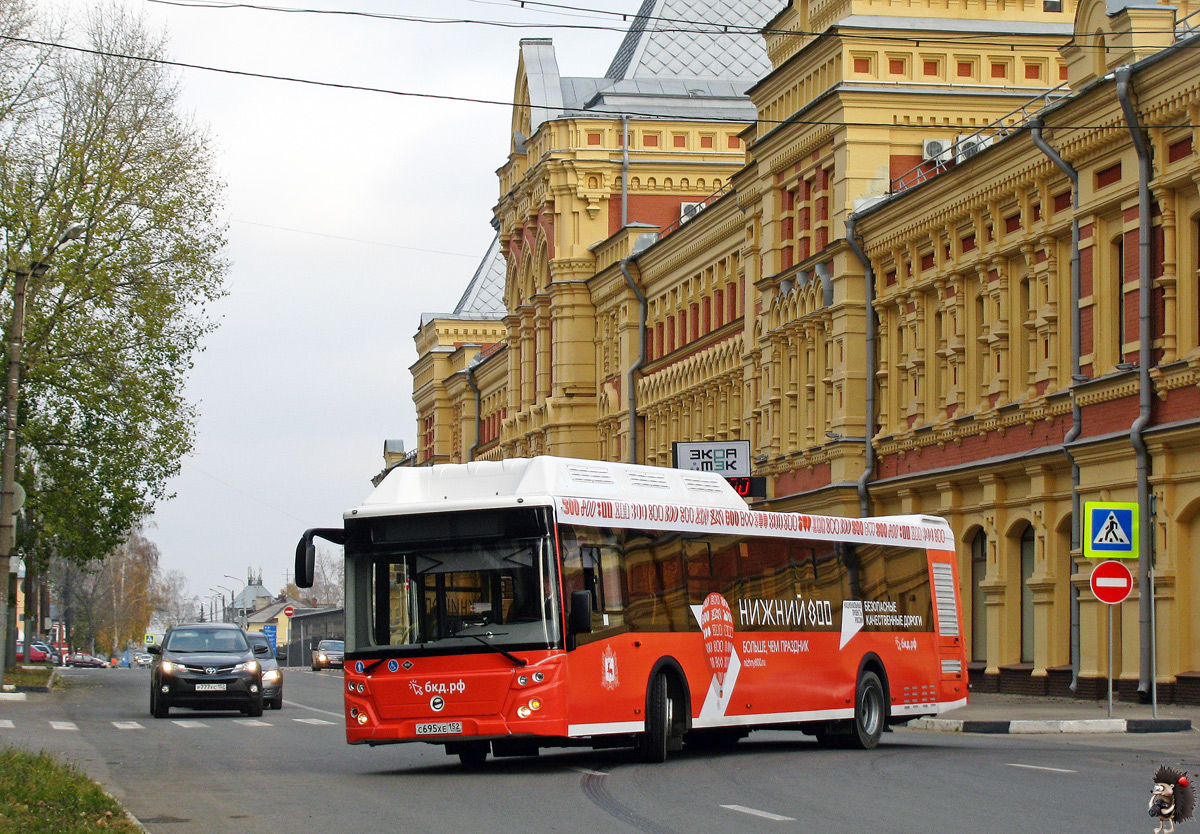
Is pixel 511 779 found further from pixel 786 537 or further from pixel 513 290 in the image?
pixel 513 290

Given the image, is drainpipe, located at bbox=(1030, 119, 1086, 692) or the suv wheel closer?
the suv wheel

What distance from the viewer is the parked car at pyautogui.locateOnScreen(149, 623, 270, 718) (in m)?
29.3

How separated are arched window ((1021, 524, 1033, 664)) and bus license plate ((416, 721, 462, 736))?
17.7 metres

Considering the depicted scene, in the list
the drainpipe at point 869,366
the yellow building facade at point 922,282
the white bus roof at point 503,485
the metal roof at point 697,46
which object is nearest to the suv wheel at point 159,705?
the white bus roof at point 503,485

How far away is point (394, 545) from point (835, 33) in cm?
2386

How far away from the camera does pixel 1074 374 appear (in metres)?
30.0

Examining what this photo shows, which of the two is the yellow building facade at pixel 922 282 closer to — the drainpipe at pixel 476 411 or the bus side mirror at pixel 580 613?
the bus side mirror at pixel 580 613

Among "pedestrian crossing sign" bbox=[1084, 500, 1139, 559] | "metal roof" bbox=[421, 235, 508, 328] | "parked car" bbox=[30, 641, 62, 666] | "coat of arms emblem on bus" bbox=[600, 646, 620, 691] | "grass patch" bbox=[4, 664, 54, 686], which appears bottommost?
"parked car" bbox=[30, 641, 62, 666]

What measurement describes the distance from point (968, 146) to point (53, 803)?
26.7m

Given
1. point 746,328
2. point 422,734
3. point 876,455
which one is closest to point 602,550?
point 422,734

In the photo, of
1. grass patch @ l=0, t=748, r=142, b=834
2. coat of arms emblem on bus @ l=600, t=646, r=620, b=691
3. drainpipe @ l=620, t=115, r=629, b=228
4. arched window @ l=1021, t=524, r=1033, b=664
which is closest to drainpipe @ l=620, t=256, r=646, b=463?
Result: drainpipe @ l=620, t=115, r=629, b=228

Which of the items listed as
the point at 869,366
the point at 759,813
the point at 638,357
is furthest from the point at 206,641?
the point at 638,357

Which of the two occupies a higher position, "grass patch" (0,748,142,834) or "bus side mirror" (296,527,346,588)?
"bus side mirror" (296,527,346,588)

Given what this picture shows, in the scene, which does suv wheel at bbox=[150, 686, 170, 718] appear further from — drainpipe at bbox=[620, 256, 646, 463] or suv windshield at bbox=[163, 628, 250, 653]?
drainpipe at bbox=[620, 256, 646, 463]
